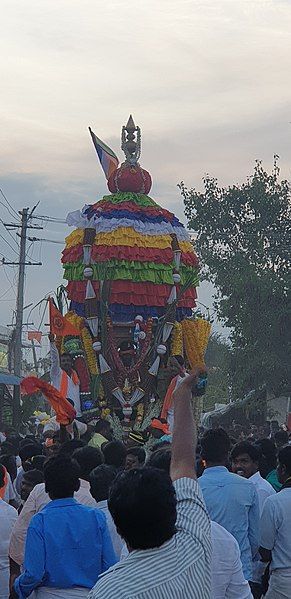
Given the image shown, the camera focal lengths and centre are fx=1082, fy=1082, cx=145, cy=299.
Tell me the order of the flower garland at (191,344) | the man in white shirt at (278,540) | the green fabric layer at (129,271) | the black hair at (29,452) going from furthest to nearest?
1. the flower garland at (191,344)
2. the green fabric layer at (129,271)
3. the black hair at (29,452)
4. the man in white shirt at (278,540)

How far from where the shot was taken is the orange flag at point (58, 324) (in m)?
18.5

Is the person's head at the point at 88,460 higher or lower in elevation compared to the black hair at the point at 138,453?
lower

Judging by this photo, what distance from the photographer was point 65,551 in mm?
5633

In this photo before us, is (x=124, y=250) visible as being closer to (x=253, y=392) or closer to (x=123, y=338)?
(x=123, y=338)

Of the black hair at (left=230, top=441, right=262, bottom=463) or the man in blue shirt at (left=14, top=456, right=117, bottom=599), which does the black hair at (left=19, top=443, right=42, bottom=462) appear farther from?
the man in blue shirt at (left=14, top=456, right=117, bottom=599)

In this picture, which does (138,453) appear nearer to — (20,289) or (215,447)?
(215,447)

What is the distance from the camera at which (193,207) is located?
Result: 1639 inches

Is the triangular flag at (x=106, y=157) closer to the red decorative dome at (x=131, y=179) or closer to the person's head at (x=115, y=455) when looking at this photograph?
the red decorative dome at (x=131, y=179)

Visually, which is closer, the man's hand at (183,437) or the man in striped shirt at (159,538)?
the man in striped shirt at (159,538)

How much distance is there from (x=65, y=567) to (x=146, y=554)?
2.48 metres

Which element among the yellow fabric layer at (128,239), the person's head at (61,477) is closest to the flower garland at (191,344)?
the yellow fabric layer at (128,239)

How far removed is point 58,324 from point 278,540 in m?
12.0

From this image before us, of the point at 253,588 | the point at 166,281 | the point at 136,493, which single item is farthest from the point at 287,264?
the point at 136,493

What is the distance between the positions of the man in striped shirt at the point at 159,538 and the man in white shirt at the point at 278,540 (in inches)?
129
